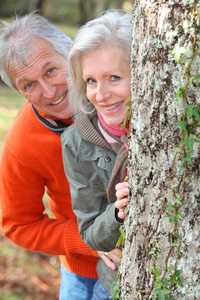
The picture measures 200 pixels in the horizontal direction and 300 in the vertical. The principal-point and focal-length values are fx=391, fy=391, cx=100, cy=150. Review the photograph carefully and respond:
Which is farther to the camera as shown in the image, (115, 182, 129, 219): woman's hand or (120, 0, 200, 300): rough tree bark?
(115, 182, 129, 219): woman's hand

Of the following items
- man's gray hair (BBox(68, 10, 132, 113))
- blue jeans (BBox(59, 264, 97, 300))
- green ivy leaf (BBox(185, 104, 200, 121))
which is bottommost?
blue jeans (BBox(59, 264, 97, 300))

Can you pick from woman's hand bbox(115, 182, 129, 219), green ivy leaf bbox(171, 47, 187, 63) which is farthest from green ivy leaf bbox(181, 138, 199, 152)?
woman's hand bbox(115, 182, 129, 219)

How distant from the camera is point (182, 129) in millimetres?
1330

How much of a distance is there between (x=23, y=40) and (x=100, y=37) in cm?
85

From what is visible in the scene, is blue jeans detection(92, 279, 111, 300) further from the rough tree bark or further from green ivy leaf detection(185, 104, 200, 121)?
green ivy leaf detection(185, 104, 200, 121)

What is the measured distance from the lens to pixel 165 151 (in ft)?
4.66

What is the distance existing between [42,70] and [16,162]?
2.29 feet

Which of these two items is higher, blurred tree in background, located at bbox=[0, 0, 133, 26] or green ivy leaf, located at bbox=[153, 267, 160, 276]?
blurred tree in background, located at bbox=[0, 0, 133, 26]

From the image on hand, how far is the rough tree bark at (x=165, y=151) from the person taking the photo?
130 centimetres

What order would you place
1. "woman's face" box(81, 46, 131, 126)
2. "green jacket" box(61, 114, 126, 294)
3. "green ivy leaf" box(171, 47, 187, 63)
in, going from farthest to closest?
"green jacket" box(61, 114, 126, 294) → "woman's face" box(81, 46, 131, 126) → "green ivy leaf" box(171, 47, 187, 63)

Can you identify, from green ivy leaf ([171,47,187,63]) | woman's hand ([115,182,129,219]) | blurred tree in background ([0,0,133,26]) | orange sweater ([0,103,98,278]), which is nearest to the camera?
green ivy leaf ([171,47,187,63])

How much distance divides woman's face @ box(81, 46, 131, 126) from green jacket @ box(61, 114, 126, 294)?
0.24 metres

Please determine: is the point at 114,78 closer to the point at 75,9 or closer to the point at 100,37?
the point at 100,37

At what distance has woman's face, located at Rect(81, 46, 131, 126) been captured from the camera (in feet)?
6.67
